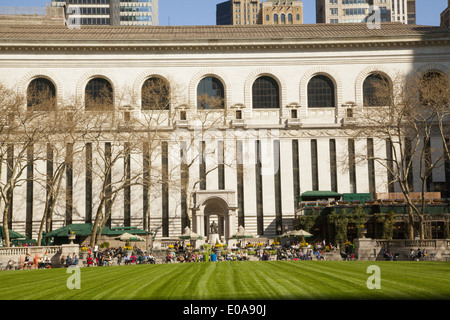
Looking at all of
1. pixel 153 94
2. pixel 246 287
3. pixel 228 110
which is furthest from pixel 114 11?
pixel 246 287

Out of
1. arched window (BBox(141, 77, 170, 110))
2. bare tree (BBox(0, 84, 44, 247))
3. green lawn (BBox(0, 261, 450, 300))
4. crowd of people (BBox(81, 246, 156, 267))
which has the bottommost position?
crowd of people (BBox(81, 246, 156, 267))

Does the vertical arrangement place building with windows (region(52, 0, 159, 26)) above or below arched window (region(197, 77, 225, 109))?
above

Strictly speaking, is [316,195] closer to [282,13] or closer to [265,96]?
[265,96]

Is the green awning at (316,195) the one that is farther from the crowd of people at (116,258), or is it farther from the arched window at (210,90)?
the crowd of people at (116,258)

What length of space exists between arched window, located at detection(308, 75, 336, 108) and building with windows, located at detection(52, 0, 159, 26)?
283 feet

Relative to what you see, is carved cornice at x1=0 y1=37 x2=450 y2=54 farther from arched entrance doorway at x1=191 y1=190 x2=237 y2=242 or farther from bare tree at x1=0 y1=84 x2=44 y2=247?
arched entrance doorway at x1=191 y1=190 x2=237 y2=242

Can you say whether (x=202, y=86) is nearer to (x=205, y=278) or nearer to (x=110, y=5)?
(x=205, y=278)

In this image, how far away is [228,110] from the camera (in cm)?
7569

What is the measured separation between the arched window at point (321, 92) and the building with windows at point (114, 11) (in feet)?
283

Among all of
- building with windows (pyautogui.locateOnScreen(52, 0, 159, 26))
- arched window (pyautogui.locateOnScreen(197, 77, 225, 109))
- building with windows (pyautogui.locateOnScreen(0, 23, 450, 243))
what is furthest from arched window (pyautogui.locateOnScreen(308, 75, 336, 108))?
building with windows (pyautogui.locateOnScreen(52, 0, 159, 26))

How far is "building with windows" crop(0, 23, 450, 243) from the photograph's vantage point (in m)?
73.4

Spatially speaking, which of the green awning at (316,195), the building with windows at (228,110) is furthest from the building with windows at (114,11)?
the green awning at (316,195)

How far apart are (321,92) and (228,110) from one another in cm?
1231
